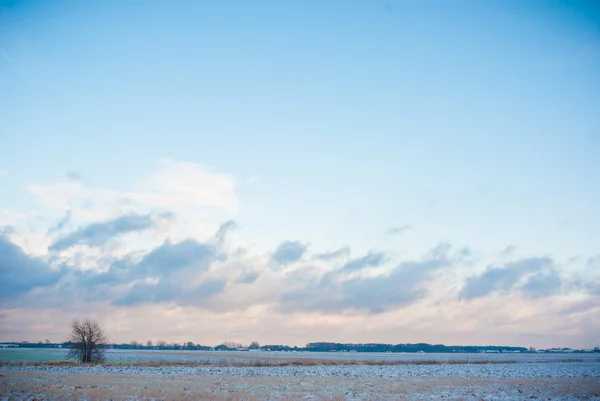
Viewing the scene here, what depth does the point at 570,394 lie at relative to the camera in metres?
31.3

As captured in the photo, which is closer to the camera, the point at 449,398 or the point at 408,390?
the point at 449,398

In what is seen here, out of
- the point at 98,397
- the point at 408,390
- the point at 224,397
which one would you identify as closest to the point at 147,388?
Result: the point at 98,397

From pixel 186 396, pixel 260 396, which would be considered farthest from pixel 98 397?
pixel 260 396

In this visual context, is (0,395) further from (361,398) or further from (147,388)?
(361,398)

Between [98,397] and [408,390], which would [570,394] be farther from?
[98,397]

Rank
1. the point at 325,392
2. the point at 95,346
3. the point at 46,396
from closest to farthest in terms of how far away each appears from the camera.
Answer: the point at 46,396
the point at 325,392
the point at 95,346

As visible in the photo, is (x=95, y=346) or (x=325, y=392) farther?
(x=95, y=346)

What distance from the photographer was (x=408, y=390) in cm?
3516

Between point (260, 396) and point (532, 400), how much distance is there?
17.8m

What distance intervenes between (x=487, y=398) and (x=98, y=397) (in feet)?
83.0

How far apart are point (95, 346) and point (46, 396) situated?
5927 centimetres

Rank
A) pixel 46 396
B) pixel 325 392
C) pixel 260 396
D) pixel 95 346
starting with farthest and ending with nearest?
pixel 95 346 < pixel 325 392 < pixel 260 396 < pixel 46 396

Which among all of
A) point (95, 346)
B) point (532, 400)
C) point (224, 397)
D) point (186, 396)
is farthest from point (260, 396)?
point (95, 346)

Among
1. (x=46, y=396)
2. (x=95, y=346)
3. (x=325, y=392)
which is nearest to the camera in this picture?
(x=46, y=396)
